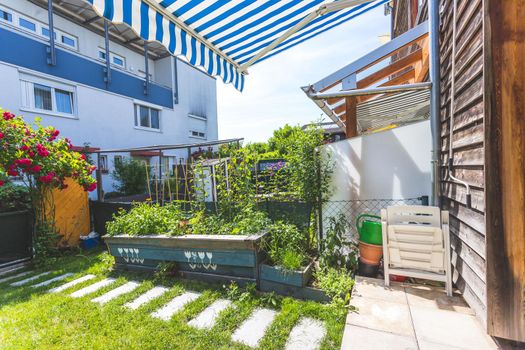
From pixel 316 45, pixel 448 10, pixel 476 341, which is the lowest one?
pixel 476 341

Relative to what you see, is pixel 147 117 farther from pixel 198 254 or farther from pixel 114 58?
pixel 198 254

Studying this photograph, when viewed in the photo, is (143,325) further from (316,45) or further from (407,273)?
(316,45)

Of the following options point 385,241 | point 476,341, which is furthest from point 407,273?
point 476,341

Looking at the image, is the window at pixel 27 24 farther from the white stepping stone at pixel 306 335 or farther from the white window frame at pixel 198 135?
the white stepping stone at pixel 306 335

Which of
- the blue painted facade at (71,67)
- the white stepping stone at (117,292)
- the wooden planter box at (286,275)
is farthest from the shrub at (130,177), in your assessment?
the wooden planter box at (286,275)

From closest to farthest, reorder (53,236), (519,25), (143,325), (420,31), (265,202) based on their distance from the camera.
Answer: (519,25) < (143,325) < (420,31) < (265,202) < (53,236)

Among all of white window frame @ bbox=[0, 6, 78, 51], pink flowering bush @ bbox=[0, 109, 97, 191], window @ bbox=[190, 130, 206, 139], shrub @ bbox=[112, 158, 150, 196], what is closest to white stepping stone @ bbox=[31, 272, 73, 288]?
pink flowering bush @ bbox=[0, 109, 97, 191]

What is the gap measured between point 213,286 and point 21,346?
1764 millimetres

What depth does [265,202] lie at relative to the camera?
3760 mm

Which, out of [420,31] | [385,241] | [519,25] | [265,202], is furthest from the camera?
[265,202]

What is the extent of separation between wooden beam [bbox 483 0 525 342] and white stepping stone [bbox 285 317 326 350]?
1201 mm

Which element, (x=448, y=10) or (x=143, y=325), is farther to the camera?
(x=448, y=10)

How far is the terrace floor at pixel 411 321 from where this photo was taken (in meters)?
1.75

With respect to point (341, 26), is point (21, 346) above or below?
below
